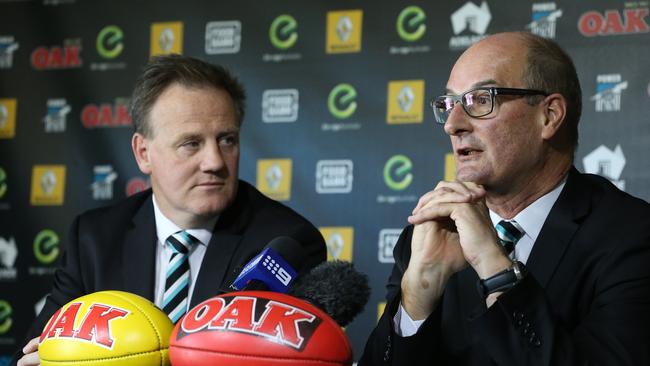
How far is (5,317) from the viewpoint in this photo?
4.51 metres

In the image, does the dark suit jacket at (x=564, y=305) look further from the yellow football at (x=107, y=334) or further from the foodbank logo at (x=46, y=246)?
the foodbank logo at (x=46, y=246)

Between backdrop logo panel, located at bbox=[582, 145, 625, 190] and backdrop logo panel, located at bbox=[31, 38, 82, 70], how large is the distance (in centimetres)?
244

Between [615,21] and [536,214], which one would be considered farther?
[615,21]

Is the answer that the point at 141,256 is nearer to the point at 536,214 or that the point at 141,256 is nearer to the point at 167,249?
the point at 167,249

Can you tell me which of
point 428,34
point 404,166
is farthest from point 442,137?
point 428,34

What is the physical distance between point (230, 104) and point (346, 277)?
3.74 feet

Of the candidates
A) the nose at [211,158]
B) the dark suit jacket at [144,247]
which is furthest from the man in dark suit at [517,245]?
the nose at [211,158]

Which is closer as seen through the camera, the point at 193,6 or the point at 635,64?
the point at 635,64

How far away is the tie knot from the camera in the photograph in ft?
8.75

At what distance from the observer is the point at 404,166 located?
3.99 metres

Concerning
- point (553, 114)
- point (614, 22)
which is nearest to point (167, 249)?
point (553, 114)

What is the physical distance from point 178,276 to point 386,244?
5.07 ft

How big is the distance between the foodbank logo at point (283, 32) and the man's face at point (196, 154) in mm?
1521

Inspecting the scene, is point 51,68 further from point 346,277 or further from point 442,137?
point 346,277
